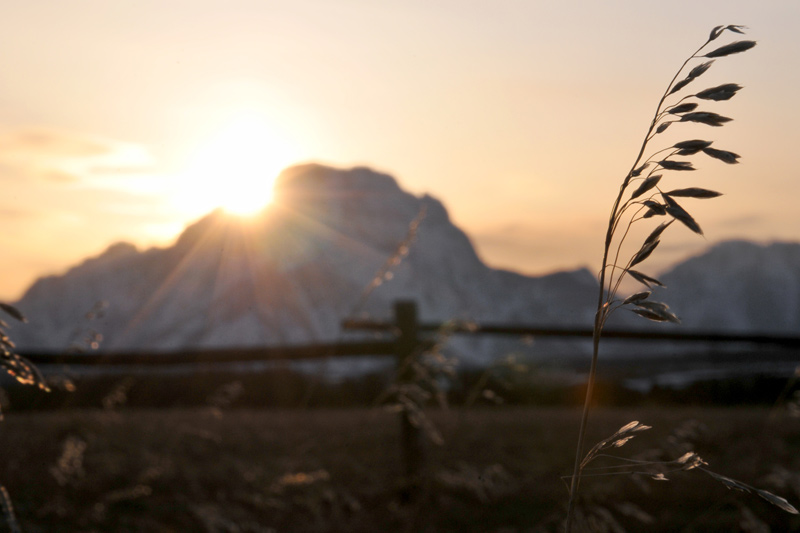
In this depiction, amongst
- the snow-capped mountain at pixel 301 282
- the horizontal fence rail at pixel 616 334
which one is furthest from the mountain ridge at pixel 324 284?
the horizontal fence rail at pixel 616 334

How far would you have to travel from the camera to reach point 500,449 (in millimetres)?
4609

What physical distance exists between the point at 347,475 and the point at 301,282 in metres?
32.8

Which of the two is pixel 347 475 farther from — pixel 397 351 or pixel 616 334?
pixel 616 334

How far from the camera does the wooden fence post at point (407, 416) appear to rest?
12.7 ft

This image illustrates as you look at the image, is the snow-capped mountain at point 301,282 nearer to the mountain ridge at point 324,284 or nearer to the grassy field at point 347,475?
the mountain ridge at point 324,284

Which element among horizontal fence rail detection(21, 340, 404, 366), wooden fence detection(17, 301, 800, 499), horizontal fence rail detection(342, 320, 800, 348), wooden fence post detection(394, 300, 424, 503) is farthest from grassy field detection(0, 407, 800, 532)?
horizontal fence rail detection(342, 320, 800, 348)

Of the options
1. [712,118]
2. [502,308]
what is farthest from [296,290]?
[712,118]

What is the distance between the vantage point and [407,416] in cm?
367

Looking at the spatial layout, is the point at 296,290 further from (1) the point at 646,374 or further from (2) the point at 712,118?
(2) the point at 712,118

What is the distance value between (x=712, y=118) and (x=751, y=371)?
892 cm

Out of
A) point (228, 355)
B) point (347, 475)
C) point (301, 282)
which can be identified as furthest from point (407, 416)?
point (301, 282)

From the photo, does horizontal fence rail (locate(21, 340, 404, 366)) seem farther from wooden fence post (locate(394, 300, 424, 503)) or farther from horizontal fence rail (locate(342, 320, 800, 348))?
horizontal fence rail (locate(342, 320, 800, 348))

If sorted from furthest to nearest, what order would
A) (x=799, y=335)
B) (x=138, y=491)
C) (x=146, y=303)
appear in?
1. (x=146, y=303)
2. (x=799, y=335)
3. (x=138, y=491)

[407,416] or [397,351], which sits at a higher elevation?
[397,351]
